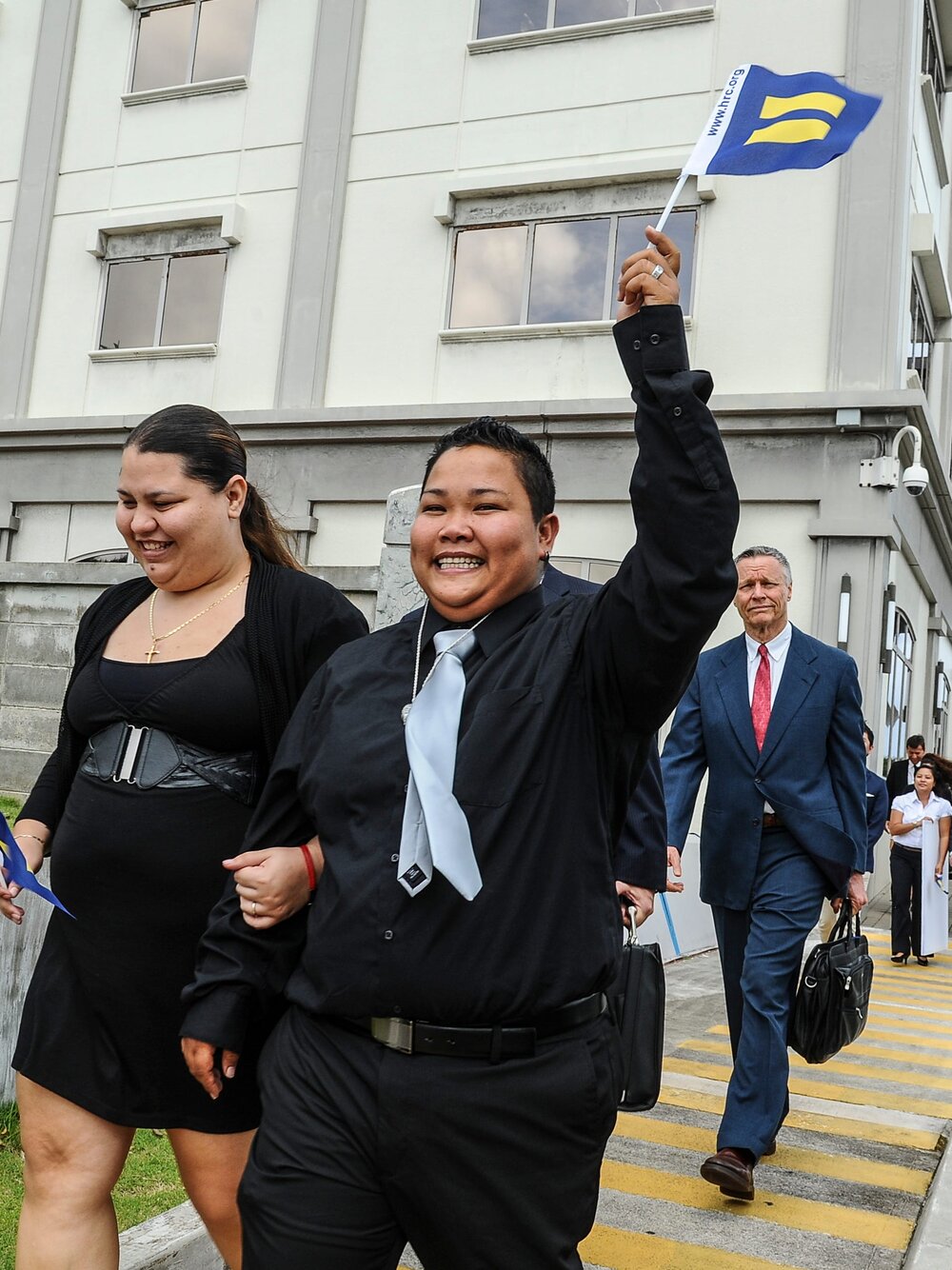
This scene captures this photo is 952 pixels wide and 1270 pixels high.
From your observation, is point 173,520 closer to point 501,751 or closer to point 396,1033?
point 501,751

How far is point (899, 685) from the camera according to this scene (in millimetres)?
16062

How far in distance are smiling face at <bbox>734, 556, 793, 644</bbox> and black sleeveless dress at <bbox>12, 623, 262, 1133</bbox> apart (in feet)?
9.10

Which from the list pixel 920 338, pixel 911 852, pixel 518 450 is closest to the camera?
pixel 518 450

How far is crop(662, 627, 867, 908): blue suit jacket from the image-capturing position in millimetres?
4910

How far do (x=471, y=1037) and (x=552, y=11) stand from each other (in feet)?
49.3

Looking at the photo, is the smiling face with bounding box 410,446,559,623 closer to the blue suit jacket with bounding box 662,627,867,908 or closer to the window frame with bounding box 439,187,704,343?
the blue suit jacket with bounding box 662,627,867,908

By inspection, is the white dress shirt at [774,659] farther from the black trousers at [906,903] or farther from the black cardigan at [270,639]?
the black trousers at [906,903]

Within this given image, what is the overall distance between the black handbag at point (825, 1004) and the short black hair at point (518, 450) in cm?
290

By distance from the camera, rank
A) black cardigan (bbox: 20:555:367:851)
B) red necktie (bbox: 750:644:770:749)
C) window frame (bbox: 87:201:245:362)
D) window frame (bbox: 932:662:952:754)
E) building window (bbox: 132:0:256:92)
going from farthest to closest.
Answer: window frame (bbox: 932:662:952:754) → building window (bbox: 132:0:256:92) → window frame (bbox: 87:201:245:362) → red necktie (bbox: 750:644:770:749) → black cardigan (bbox: 20:555:367:851)

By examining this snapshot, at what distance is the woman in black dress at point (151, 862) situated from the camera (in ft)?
9.28

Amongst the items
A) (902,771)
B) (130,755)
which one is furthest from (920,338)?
(130,755)

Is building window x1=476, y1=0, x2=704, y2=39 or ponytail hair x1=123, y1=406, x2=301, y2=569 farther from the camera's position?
building window x1=476, y1=0, x2=704, y2=39

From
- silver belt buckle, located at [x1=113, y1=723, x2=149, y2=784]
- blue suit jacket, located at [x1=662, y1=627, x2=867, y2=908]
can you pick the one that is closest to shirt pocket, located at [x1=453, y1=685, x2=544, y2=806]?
silver belt buckle, located at [x1=113, y1=723, x2=149, y2=784]

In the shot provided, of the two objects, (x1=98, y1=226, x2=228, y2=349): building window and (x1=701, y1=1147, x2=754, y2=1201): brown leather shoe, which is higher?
(x1=98, y1=226, x2=228, y2=349): building window
